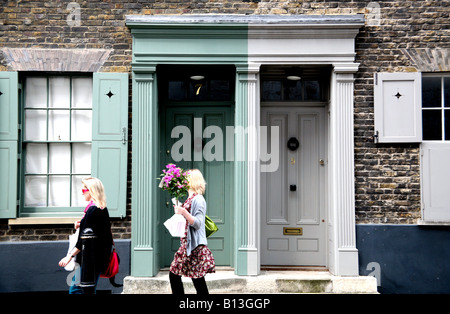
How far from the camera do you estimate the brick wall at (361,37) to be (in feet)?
23.4

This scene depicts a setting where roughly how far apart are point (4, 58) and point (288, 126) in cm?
422

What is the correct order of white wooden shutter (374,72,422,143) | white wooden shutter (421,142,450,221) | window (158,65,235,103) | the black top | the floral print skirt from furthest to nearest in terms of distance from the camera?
window (158,65,235,103) < white wooden shutter (374,72,422,143) < white wooden shutter (421,142,450,221) < the floral print skirt < the black top

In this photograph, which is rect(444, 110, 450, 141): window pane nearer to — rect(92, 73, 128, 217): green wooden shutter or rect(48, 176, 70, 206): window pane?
rect(92, 73, 128, 217): green wooden shutter

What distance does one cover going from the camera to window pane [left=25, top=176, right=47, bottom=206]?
23.6 ft

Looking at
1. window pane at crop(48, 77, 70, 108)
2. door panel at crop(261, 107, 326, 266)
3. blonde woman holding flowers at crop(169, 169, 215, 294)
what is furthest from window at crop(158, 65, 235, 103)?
blonde woman holding flowers at crop(169, 169, 215, 294)

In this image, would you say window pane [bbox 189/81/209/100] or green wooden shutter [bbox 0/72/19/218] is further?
window pane [bbox 189/81/209/100]

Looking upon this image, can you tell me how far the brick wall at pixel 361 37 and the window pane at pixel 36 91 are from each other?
458mm

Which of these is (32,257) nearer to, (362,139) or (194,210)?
(194,210)

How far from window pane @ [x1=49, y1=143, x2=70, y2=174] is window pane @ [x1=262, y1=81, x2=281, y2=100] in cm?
304

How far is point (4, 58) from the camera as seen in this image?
7.10 metres

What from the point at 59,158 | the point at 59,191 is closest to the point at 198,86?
the point at 59,158
